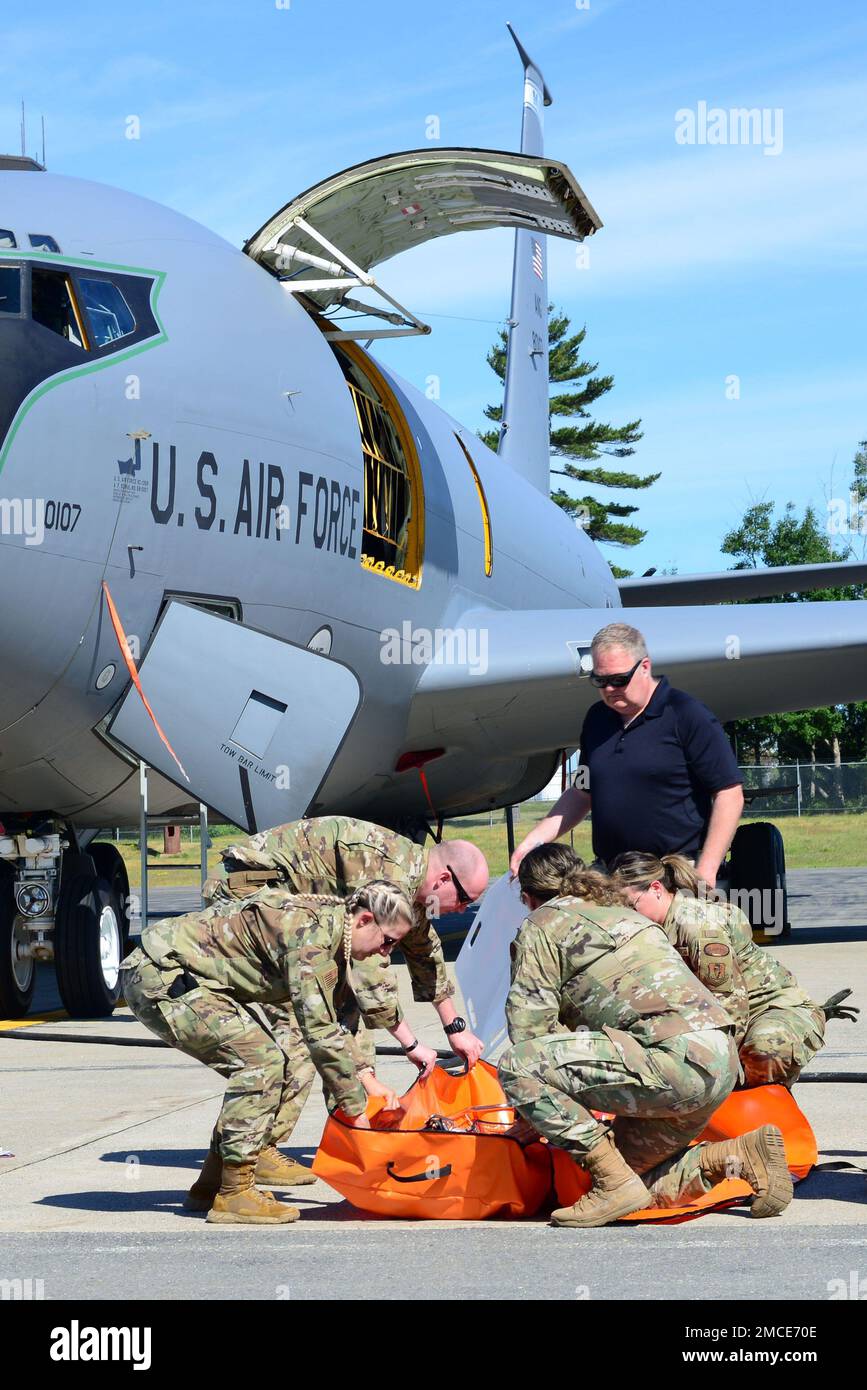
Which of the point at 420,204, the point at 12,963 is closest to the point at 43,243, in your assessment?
the point at 420,204

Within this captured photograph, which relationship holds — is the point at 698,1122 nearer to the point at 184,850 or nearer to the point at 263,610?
the point at 263,610

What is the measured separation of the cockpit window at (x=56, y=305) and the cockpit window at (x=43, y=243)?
0.19 meters

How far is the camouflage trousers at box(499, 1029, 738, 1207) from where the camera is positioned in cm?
560

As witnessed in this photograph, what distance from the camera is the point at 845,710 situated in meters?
66.7

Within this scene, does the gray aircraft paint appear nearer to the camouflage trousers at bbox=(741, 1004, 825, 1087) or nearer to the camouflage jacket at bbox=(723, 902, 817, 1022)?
the camouflage jacket at bbox=(723, 902, 817, 1022)

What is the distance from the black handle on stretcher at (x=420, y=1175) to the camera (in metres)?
5.87

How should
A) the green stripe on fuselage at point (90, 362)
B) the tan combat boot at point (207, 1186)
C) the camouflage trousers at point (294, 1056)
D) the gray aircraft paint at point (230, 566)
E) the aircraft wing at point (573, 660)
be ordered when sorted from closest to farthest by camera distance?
the tan combat boot at point (207, 1186)
the camouflage trousers at point (294, 1056)
the green stripe on fuselage at point (90, 362)
the gray aircraft paint at point (230, 566)
the aircraft wing at point (573, 660)

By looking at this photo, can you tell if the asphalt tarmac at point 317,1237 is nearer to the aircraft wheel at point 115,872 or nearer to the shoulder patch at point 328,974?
the shoulder patch at point 328,974

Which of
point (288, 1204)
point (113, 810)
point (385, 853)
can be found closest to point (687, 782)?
point (385, 853)

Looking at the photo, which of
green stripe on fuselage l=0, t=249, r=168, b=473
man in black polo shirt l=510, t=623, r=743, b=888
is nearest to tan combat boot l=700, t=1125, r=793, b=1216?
man in black polo shirt l=510, t=623, r=743, b=888

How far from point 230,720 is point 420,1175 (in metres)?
4.77

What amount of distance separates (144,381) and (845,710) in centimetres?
5951

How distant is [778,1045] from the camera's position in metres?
6.38

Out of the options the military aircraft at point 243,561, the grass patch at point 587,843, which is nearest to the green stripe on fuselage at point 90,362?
the military aircraft at point 243,561
